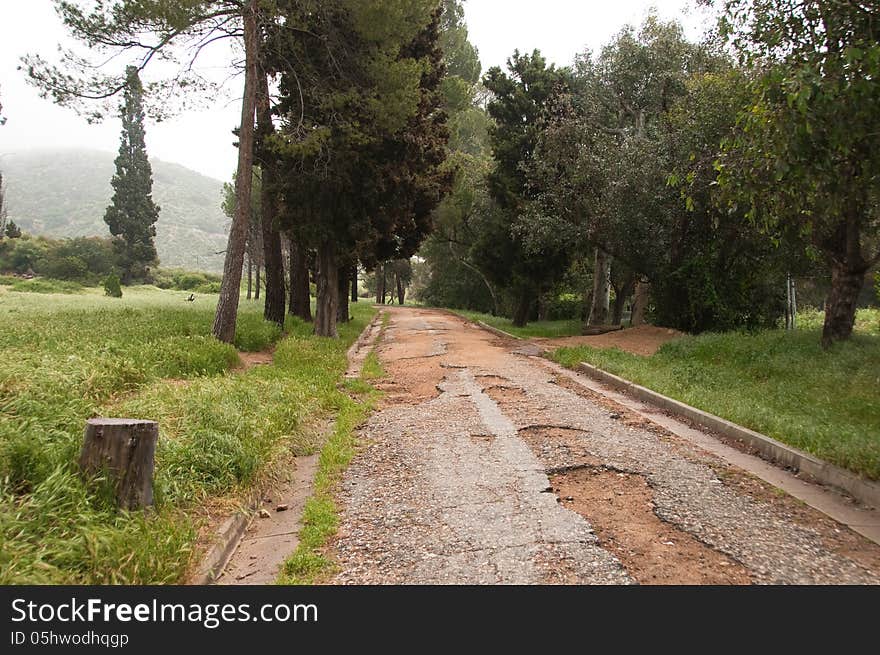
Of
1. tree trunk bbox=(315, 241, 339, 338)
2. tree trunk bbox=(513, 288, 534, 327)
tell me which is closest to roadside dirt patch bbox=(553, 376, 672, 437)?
tree trunk bbox=(315, 241, 339, 338)

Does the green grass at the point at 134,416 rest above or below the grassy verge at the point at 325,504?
above

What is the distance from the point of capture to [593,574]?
304 centimetres

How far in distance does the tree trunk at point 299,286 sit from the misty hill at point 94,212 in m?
95.5

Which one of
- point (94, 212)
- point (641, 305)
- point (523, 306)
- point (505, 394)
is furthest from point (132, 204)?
point (94, 212)

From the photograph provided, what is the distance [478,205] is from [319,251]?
38.3 feet

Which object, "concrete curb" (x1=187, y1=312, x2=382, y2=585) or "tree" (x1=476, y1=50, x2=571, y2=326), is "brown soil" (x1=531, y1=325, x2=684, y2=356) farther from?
"concrete curb" (x1=187, y1=312, x2=382, y2=585)

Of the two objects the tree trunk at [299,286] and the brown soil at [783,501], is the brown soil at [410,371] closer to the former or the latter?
the brown soil at [783,501]

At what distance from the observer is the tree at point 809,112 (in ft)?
15.8

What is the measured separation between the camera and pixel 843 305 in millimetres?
10156

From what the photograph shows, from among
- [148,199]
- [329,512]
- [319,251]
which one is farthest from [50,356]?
[148,199]

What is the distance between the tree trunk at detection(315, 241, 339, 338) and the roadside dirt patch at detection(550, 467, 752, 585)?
35.9ft

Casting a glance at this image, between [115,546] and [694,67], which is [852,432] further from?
[694,67]

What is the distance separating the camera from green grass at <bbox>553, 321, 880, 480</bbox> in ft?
17.8

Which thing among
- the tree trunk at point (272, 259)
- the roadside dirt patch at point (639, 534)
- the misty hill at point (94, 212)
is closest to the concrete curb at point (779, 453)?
the roadside dirt patch at point (639, 534)
